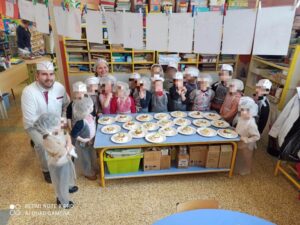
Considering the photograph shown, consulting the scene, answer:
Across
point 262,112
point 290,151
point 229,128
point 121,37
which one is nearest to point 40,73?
point 121,37

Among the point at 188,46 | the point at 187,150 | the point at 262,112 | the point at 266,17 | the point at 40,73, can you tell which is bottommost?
the point at 187,150

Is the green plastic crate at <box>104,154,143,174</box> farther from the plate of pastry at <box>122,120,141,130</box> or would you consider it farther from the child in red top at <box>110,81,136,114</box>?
the child in red top at <box>110,81,136,114</box>

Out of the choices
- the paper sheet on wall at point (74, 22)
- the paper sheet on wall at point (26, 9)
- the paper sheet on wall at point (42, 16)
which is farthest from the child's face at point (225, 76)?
the paper sheet on wall at point (26, 9)

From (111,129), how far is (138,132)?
1.08ft

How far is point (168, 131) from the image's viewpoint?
8.39ft

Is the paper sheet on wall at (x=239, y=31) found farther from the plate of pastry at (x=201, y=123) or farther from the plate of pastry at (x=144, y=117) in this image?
the plate of pastry at (x=144, y=117)

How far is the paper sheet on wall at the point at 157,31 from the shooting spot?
2.24 m

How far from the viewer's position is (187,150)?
2.62 m

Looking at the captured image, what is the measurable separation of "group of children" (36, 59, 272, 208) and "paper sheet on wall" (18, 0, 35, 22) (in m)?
1.03

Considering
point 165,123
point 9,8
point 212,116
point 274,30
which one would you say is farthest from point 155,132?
point 9,8

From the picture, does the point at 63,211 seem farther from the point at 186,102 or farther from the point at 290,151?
the point at 290,151

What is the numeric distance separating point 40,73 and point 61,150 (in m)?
1.03

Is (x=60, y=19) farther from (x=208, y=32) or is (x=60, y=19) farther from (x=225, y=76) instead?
(x=225, y=76)

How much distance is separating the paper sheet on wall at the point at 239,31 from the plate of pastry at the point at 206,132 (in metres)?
0.93
